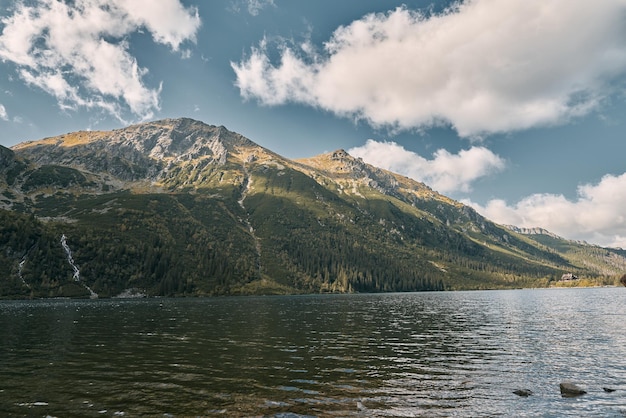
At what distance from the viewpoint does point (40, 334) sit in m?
67.1

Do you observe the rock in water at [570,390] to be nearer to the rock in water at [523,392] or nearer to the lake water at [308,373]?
the lake water at [308,373]

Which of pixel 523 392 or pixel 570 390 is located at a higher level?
pixel 570 390

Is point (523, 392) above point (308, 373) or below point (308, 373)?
above

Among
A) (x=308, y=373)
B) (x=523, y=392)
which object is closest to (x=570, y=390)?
(x=523, y=392)

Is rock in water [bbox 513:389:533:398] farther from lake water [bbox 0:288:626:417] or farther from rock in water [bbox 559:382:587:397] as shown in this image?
rock in water [bbox 559:382:587:397]

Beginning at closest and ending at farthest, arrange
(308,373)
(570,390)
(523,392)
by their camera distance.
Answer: (570,390) → (523,392) → (308,373)

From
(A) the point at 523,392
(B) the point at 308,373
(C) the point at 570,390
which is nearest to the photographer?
(C) the point at 570,390

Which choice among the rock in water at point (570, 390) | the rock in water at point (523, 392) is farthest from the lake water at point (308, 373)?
the rock in water at point (570, 390)

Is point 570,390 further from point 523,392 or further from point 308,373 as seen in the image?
point 308,373

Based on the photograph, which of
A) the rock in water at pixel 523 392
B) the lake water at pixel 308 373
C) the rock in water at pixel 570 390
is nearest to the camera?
the lake water at pixel 308 373

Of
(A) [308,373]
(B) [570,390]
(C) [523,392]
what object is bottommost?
Answer: (A) [308,373]

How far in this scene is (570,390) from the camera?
31.9 meters

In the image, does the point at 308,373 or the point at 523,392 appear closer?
the point at 523,392

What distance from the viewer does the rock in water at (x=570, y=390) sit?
31688mm
